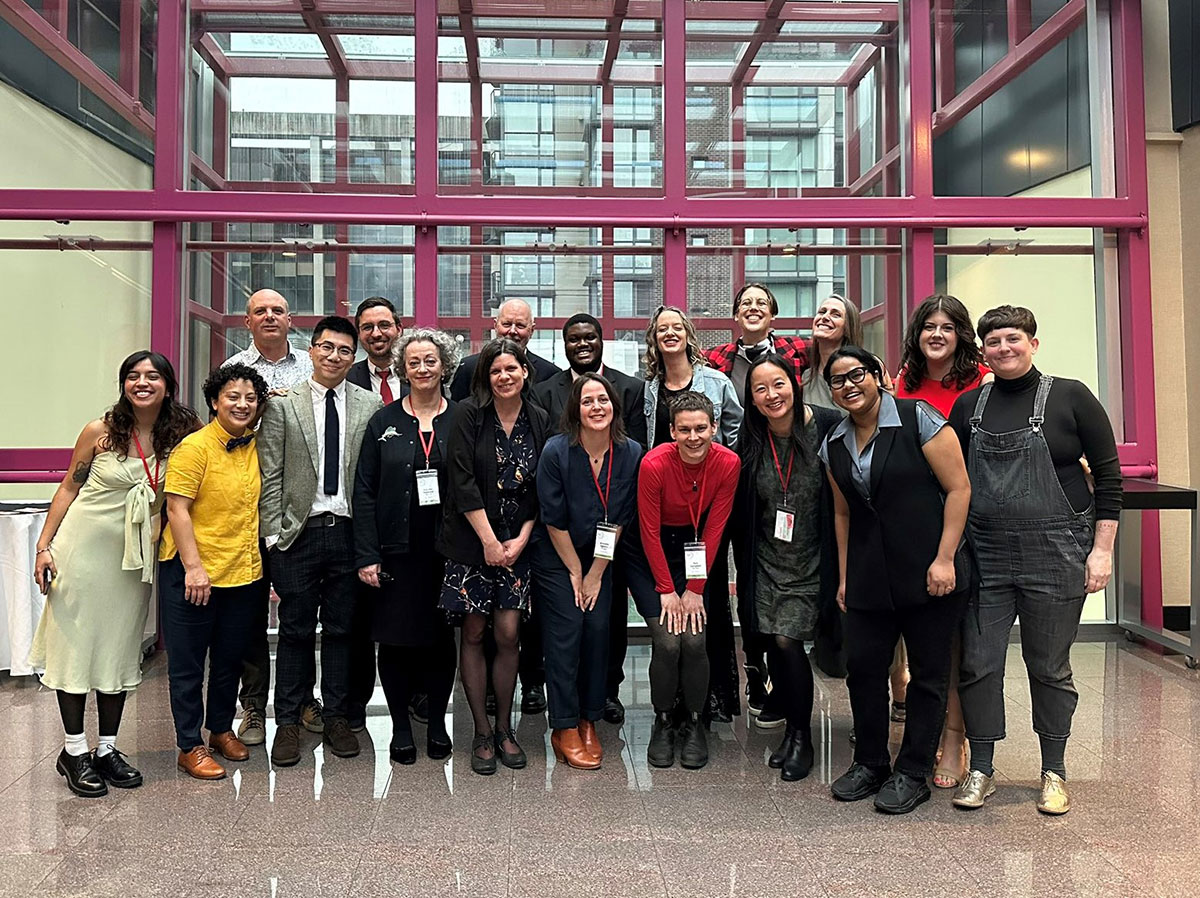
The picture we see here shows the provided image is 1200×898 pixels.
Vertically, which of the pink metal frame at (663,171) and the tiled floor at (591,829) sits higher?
the pink metal frame at (663,171)

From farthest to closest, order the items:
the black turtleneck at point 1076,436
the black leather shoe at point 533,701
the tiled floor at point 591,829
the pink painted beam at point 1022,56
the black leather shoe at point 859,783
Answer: the pink painted beam at point 1022,56 < the black leather shoe at point 533,701 < the black leather shoe at point 859,783 < the black turtleneck at point 1076,436 < the tiled floor at point 591,829

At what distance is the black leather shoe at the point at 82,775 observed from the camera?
11.3 feet

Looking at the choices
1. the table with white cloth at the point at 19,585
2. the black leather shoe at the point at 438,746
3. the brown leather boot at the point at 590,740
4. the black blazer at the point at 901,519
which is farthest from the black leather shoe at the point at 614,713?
the table with white cloth at the point at 19,585

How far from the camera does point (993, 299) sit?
614 centimetres

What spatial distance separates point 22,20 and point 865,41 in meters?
5.14

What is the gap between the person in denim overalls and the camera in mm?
3238

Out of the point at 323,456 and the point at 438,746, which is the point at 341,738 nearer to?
the point at 438,746

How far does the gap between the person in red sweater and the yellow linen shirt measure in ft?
4.93

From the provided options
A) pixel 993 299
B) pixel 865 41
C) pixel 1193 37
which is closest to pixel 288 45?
pixel 865 41

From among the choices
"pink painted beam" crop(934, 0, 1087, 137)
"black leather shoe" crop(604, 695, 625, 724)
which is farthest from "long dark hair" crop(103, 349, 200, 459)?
"pink painted beam" crop(934, 0, 1087, 137)

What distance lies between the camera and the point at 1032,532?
3273mm

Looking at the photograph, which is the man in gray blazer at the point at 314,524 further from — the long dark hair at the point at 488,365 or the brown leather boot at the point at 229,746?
the long dark hair at the point at 488,365

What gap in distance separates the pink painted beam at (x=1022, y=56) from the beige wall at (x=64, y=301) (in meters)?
5.14

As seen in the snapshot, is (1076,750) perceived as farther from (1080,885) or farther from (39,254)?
(39,254)
